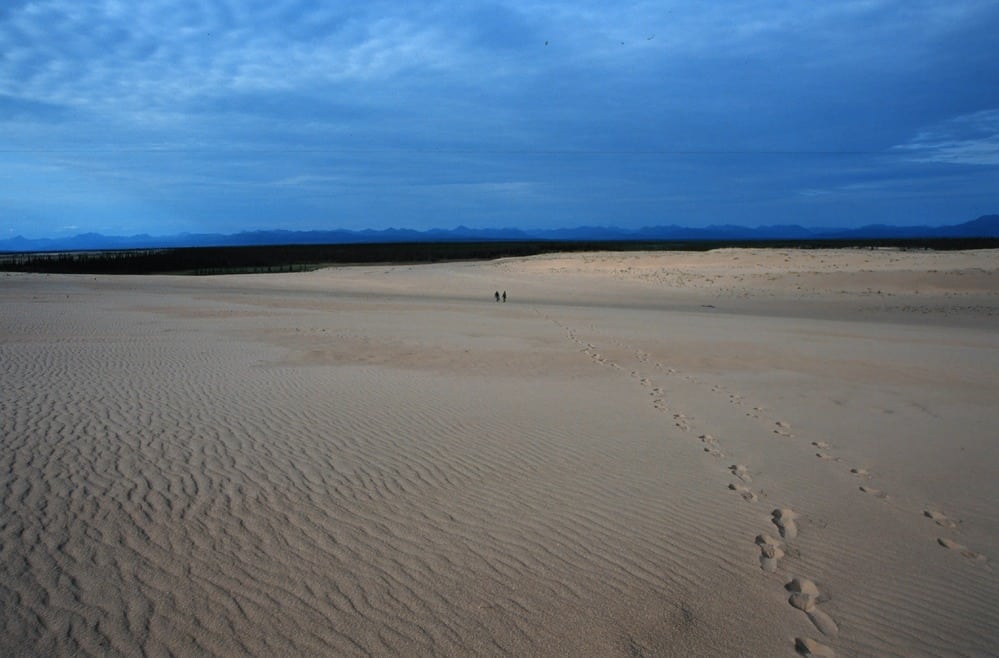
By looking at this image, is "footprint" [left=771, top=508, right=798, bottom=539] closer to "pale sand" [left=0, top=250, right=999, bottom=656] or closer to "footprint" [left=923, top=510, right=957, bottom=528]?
"pale sand" [left=0, top=250, right=999, bottom=656]

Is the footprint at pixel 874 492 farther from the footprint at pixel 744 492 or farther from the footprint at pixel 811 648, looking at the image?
the footprint at pixel 811 648

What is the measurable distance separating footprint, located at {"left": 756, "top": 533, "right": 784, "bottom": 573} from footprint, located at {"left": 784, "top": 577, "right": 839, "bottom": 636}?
195 mm

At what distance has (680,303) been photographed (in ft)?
92.6

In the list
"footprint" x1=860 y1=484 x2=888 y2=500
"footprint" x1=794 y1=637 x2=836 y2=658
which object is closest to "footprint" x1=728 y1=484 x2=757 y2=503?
"footprint" x1=860 y1=484 x2=888 y2=500

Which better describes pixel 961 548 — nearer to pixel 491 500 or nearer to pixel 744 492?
pixel 744 492

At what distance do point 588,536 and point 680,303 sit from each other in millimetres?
24561

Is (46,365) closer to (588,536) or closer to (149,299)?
(588,536)

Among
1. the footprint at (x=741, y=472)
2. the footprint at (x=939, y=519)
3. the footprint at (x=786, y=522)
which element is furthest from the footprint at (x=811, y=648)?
the footprint at (x=741, y=472)

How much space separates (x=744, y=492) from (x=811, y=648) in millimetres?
2349

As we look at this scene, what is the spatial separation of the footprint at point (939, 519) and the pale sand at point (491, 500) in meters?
0.03

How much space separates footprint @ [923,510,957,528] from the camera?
527 cm

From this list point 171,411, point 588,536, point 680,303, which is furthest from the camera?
point 680,303

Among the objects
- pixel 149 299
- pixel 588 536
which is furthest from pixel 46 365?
pixel 149 299

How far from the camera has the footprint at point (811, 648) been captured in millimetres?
3539
